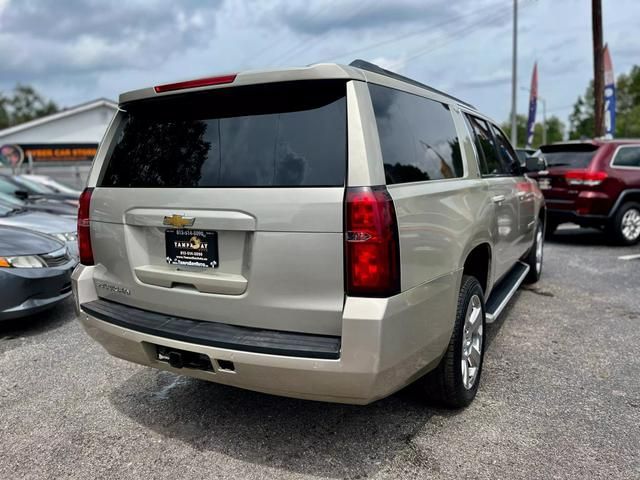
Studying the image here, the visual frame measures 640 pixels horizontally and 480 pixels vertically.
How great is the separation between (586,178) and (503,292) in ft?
16.3

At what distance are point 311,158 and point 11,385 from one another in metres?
2.79

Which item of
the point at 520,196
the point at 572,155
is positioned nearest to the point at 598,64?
the point at 572,155

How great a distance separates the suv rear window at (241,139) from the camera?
2291 mm

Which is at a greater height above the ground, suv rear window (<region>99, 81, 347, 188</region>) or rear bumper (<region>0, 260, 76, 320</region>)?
suv rear window (<region>99, 81, 347, 188</region>)

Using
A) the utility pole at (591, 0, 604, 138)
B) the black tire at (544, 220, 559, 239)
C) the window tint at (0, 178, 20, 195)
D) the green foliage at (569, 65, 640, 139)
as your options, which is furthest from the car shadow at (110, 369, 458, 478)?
the green foliage at (569, 65, 640, 139)

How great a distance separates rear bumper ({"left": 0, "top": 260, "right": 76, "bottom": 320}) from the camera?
4.30 meters

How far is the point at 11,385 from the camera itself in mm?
3529

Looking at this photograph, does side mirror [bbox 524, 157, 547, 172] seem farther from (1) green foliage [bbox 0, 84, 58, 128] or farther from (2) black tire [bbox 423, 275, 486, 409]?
(1) green foliage [bbox 0, 84, 58, 128]

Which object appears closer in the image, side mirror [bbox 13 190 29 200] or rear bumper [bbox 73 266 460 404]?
rear bumper [bbox 73 266 460 404]

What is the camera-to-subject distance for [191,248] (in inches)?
99.0

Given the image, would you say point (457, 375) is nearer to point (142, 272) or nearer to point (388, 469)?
point (388, 469)

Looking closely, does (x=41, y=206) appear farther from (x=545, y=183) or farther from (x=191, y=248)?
(x=545, y=183)

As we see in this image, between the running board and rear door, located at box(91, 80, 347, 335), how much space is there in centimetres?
177

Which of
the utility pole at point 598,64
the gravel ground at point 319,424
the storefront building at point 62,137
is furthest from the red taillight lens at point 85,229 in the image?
the storefront building at point 62,137
